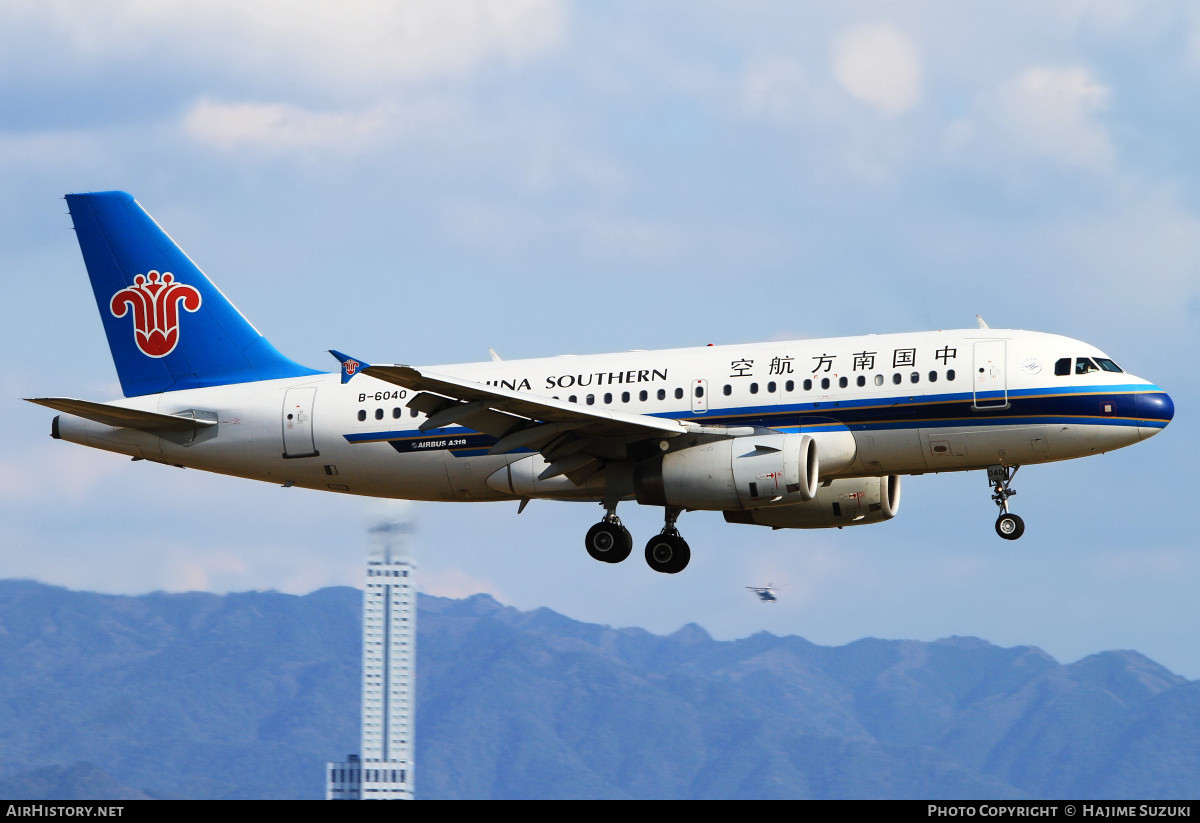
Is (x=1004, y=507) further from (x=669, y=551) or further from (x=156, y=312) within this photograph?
(x=156, y=312)

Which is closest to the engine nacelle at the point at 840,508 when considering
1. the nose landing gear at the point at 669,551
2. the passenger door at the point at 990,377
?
the nose landing gear at the point at 669,551

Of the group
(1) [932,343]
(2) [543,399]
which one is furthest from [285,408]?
(1) [932,343]

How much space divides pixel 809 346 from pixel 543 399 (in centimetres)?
675

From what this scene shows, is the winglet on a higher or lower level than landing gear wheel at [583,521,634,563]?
higher

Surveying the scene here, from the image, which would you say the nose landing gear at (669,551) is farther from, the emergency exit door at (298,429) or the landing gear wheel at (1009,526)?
the emergency exit door at (298,429)

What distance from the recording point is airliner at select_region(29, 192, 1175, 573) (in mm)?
38000

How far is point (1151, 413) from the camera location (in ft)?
125

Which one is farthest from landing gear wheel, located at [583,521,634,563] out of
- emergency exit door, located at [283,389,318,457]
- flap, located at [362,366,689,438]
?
emergency exit door, located at [283,389,318,457]

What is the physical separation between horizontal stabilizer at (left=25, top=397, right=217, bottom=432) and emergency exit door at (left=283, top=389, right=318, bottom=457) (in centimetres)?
219

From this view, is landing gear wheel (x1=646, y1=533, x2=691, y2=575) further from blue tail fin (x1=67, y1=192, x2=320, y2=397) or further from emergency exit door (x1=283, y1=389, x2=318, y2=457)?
blue tail fin (x1=67, y1=192, x2=320, y2=397)

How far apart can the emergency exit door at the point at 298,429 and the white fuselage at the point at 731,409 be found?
1.5 inches

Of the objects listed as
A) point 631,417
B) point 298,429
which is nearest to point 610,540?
point 631,417

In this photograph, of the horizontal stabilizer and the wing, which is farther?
the horizontal stabilizer
